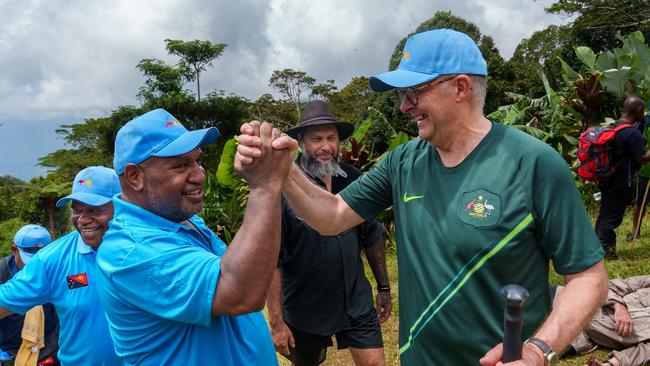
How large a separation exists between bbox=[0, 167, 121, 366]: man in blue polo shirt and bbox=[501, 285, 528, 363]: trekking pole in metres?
2.36

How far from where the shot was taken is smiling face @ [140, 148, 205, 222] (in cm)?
187

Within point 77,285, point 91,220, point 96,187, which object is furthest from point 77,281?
point 96,187

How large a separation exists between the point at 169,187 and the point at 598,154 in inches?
225

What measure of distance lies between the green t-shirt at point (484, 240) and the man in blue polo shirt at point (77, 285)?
6.05 ft

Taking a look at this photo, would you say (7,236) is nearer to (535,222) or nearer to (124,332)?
(124,332)

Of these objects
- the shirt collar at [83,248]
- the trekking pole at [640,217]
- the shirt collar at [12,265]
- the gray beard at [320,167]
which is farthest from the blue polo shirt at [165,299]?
the trekking pole at [640,217]

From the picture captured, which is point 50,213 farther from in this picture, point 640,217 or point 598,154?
point 640,217

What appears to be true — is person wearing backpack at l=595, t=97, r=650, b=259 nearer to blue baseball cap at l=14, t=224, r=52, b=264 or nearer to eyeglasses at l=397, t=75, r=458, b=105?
eyeglasses at l=397, t=75, r=458, b=105

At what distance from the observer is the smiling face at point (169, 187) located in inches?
73.5

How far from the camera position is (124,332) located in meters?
1.77

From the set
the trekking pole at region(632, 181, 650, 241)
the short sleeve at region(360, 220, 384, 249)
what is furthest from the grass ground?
the short sleeve at region(360, 220, 384, 249)

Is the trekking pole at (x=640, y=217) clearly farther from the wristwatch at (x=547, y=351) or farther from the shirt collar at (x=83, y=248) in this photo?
the shirt collar at (x=83, y=248)

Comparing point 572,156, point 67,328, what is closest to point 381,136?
point 572,156

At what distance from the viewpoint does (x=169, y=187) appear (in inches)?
73.9
